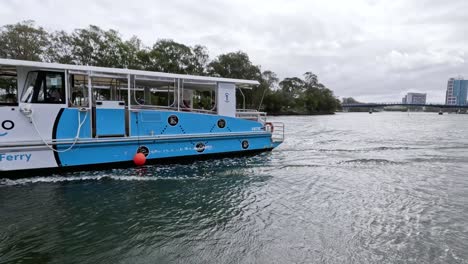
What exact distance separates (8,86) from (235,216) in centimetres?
897

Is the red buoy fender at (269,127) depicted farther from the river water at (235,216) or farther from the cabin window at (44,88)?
the cabin window at (44,88)

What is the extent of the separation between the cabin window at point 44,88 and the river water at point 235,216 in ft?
8.14

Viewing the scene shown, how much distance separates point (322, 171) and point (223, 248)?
7.14m

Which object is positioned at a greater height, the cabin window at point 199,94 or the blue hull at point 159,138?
the cabin window at point 199,94

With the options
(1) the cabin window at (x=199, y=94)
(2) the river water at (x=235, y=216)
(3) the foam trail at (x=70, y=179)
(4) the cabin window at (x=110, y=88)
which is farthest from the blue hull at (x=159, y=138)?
(4) the cabin window at (x=110, y=88)

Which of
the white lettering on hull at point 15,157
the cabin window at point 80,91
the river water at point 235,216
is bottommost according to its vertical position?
the river water at point 235,216

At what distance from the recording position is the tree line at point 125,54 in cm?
3362

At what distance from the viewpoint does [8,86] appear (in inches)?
375

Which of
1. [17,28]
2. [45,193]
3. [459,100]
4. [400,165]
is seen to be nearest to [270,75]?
[17,28]

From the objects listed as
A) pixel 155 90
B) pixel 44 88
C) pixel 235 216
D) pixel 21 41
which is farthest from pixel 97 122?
pixel 21 41

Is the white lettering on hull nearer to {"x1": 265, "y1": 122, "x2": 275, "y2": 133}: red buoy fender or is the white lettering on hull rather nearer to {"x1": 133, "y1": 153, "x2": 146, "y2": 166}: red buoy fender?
{"x1": 133, "y1": 153, "x2": 146, "y2": 166}: red buoy fender

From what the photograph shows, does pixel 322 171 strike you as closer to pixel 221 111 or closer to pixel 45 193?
pixel 221 111

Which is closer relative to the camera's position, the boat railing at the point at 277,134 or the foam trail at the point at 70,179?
the foam trail at the point at 70,179

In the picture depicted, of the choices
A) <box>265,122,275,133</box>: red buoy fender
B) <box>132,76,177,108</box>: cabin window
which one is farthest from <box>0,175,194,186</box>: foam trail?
<box>265,122,275,133</box>: red buoy fender
